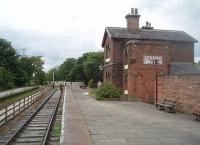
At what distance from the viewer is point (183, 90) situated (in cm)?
2122

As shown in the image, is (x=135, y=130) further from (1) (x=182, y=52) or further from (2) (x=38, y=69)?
(2) (x=38, y=69)

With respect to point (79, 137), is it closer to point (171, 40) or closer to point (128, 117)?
point (128, 117)

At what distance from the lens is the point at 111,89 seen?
32000mm

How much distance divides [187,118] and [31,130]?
748 cm

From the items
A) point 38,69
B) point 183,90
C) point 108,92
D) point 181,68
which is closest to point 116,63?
point 108,92

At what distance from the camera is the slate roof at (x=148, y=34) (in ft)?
122

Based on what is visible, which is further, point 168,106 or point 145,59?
point 145,59

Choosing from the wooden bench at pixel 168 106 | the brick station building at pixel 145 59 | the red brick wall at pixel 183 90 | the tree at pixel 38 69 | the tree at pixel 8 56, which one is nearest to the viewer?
the red brick wall at pixel 183 90

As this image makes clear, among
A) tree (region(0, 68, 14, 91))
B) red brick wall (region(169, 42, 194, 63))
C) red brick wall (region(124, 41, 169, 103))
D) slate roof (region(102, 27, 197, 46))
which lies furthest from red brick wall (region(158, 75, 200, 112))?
tree (region(0, 68, 14, 91))

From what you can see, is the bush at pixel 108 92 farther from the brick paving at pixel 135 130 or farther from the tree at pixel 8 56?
the tree at pixel 8 56

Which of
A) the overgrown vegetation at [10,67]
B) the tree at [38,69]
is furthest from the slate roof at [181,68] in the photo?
the tree at [38,69]

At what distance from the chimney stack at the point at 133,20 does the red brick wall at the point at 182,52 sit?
416 cm

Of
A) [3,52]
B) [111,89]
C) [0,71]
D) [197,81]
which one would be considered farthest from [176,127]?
[3,52]

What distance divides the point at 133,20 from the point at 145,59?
6.64m
